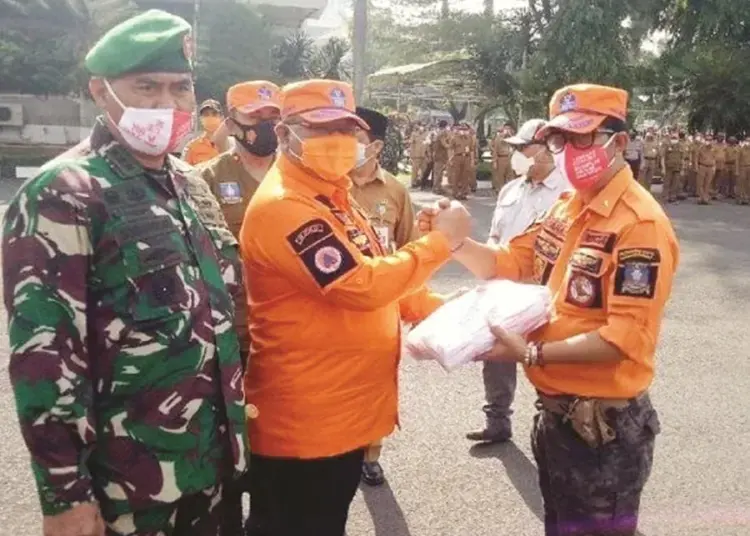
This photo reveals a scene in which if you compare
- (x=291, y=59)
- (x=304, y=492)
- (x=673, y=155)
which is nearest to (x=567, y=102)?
(x=304, y=492)

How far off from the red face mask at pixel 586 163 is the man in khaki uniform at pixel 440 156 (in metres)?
15.9

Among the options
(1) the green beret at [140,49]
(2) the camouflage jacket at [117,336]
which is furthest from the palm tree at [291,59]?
(2) the camouflage jacket at [117,336]

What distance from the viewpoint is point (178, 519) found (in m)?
2.10

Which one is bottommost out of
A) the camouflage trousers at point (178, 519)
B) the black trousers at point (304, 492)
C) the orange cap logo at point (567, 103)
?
the black trousers at point (304, 492)

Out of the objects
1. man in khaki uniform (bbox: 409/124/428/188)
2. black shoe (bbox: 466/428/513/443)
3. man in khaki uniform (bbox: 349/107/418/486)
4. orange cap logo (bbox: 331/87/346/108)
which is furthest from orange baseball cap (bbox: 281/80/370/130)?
man in khaki uniform (bbox: 409/124/428/188)

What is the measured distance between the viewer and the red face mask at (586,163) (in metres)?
2.59

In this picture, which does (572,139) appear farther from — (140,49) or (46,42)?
(46,42)

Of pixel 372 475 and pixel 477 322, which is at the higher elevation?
pixel 477 322

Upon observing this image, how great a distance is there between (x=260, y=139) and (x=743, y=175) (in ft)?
61.3

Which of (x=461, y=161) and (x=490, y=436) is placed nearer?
(x=490, y=436)

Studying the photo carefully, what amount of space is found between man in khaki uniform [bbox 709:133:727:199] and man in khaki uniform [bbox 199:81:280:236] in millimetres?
17805

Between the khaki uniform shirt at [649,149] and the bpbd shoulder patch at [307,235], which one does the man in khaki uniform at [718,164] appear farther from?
the bpbd shoulder patch at [307,235]

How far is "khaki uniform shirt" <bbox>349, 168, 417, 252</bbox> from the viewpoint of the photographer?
420 cm

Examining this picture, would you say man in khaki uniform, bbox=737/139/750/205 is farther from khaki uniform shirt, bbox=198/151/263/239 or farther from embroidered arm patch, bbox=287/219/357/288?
embroidered arm patch, bbox=287/219/357/288
